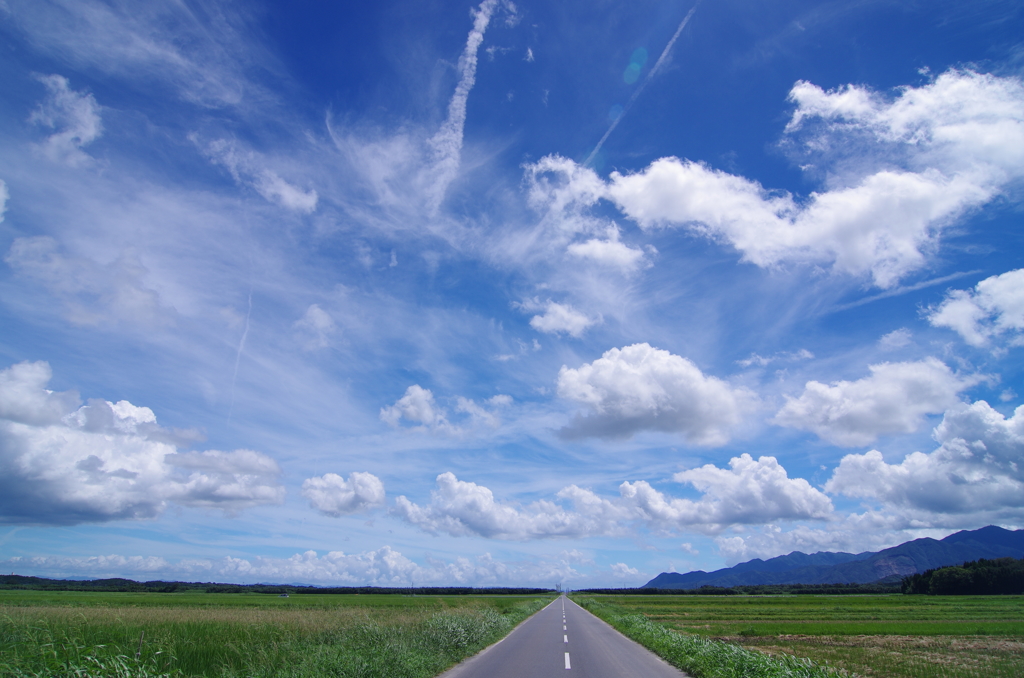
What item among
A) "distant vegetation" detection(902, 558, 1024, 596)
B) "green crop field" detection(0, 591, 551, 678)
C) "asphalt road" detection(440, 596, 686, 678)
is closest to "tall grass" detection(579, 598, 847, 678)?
"asphalt road" detection(440, 596, 686, 678)

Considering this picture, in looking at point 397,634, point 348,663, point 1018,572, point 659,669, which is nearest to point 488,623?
point 397,634

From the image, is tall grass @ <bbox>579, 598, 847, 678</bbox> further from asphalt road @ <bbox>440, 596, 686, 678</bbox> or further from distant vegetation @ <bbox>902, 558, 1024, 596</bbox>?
distant vegetation @ <bbox>902, 558, 1024, 596</bbox>

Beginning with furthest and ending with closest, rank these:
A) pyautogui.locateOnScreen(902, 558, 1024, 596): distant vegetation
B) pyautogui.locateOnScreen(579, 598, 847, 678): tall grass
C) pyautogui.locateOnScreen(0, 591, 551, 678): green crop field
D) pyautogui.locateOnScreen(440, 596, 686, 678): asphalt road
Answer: pyautogui.locateOnScreen(902, 558, 1024, 596): distant vegetation, pyautogui.locateOnScreen(440, 596, 686, 678): asphalt road, pyautogui.locateOnScreen(579, 598, 847, 678): tall grass, pyautogui.locateOnScreen(0, 591, 551, 678): green crop field

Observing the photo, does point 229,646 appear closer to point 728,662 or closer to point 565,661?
point 565,661

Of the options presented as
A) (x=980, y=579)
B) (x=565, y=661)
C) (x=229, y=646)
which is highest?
(x=229, y=646)

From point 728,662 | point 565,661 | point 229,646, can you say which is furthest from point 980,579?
point 229,646

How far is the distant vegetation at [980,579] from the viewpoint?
85.9 meters

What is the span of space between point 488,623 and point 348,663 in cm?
1491

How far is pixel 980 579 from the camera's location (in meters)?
88.9

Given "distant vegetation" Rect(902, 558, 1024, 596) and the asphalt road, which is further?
"distant vegetation" Rect(902, 558, 1024, 596)

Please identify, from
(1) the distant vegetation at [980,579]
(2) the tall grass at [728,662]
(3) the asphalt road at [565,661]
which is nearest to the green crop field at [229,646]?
(3) the asphalt road at [565,661]

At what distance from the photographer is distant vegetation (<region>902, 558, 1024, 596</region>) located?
282 ft

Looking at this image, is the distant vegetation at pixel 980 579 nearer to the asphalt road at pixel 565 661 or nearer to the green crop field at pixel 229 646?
the asphalt road at pixel 565 661

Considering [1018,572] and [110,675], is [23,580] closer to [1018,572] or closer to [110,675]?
[110,675]
